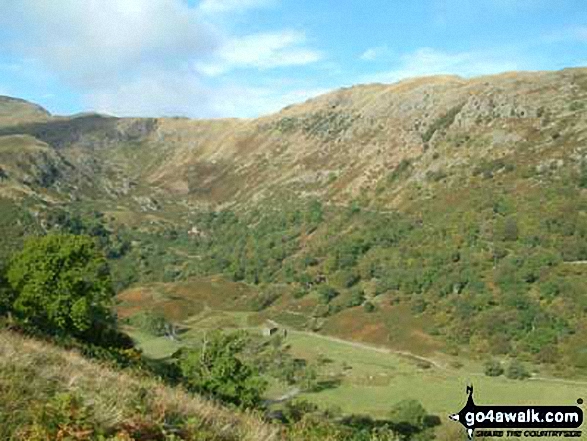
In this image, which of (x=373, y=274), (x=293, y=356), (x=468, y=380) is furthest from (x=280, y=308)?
(x=468, y=380)

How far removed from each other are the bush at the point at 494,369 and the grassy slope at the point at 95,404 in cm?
9117

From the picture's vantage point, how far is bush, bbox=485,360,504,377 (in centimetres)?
9500

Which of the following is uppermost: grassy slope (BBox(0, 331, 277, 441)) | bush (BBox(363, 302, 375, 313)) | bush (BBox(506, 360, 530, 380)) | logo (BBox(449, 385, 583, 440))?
grassy slope (BBox(0, 331, 277, 441))

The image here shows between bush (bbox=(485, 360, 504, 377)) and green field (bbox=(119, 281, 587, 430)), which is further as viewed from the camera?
bush (bbox=(485, 360, 504, 377))

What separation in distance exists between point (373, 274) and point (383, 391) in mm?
70979

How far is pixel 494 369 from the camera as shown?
313 ft

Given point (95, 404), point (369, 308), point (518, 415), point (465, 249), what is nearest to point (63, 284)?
point (518, 415)

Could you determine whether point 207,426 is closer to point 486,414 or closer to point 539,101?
point 486,414

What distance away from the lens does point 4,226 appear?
7633 inches

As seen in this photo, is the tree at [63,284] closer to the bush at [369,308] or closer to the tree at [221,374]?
the tree at [221,374]

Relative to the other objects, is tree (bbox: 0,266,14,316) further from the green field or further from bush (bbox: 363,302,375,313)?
bush (bbox: 363,302,375,313)

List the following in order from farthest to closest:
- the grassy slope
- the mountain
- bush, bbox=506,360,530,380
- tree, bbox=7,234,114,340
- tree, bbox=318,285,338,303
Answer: tree, bbox=318,285,338,303 < the mountain < bush, bbox=506,360,530,380 < tree, bbox=7,234,114,340 < the grassy slope

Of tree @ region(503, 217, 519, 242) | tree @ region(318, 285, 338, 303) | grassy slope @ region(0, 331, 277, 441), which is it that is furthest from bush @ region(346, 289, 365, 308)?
grassy slope @ region(0, 331, 277, 441)

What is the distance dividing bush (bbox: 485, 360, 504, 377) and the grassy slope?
299ft
